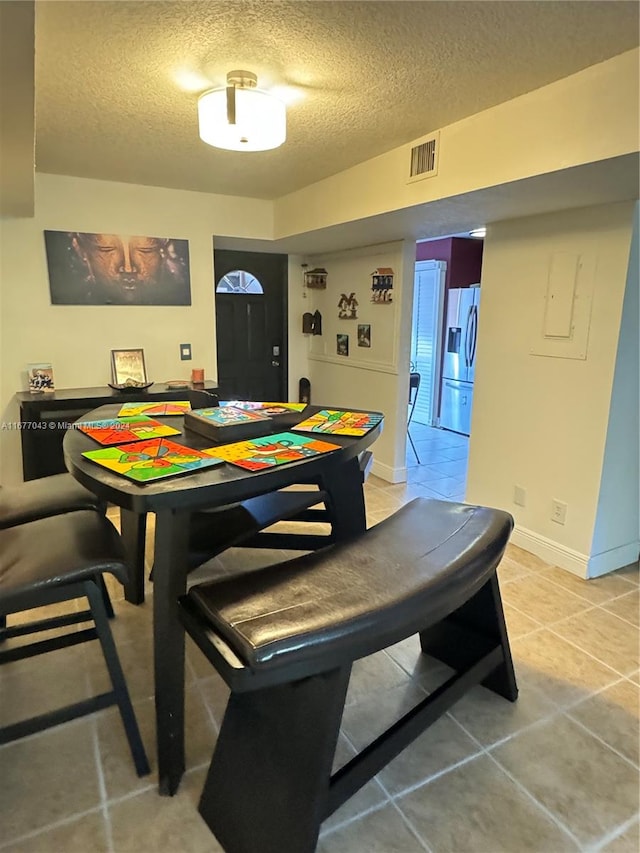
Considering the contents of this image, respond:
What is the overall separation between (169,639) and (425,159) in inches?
101

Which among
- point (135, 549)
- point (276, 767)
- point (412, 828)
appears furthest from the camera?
point (135, 549)

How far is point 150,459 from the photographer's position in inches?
59.3

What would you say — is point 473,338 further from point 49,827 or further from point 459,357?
point 49,827

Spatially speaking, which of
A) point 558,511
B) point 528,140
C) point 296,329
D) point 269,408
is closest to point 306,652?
point 269,408

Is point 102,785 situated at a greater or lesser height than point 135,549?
lesser

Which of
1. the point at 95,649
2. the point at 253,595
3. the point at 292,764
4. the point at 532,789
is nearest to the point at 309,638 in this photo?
the point at 253,595

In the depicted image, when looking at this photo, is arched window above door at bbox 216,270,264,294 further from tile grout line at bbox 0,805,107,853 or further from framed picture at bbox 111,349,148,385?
tile grout line at bbox 0,805,107,853

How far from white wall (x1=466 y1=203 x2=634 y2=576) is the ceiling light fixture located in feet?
5.54

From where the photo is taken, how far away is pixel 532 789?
1.61m

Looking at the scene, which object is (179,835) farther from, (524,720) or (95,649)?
(524,720)

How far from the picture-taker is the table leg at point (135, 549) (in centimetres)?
248

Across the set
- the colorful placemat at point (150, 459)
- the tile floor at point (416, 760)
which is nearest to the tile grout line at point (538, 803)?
the tile floor at point (416, 760)

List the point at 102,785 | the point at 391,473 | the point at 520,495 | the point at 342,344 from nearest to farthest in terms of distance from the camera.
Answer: the point at 102,785 → the point at 520,495 → the point at 391,473 → the point at 342,344

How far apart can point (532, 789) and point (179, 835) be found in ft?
3.56
